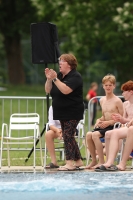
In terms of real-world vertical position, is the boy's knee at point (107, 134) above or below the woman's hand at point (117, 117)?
below

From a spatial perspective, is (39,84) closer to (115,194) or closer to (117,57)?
(117,57)

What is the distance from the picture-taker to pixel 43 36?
14.3 m

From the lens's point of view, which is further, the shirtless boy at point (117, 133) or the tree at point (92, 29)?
the tree at point (92, 29)

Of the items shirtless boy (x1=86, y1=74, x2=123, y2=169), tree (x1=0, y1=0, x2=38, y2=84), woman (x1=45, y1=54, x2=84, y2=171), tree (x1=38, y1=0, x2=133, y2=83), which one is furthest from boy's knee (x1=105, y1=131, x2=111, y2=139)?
tree (x1=0, y1=0, x2=38, y2=84)

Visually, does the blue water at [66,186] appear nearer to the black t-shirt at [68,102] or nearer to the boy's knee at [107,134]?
the boy's knee at [107,134]

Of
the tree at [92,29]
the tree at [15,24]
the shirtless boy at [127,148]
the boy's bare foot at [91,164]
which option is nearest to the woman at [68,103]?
the boy's bare foot at [91,164]

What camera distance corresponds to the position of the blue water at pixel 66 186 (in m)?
10.3

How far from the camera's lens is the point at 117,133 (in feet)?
43.1

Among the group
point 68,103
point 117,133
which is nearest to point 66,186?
point 117,133

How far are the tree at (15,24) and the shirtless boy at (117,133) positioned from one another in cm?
3321

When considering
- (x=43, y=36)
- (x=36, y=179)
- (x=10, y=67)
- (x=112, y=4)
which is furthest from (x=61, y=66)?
(x=10, y=67)

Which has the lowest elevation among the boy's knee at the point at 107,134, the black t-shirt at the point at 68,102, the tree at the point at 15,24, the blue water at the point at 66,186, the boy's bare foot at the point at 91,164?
the blue water at the point at 66,186

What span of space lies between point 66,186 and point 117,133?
2.26m

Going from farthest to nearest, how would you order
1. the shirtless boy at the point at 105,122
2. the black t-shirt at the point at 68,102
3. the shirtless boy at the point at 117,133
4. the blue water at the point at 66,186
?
the shirtless boy at the point at 105,122
the black t-shirt at the point at 68,102
the shirtless boy at the point at 117,133
the blue water at the point at 66,186
